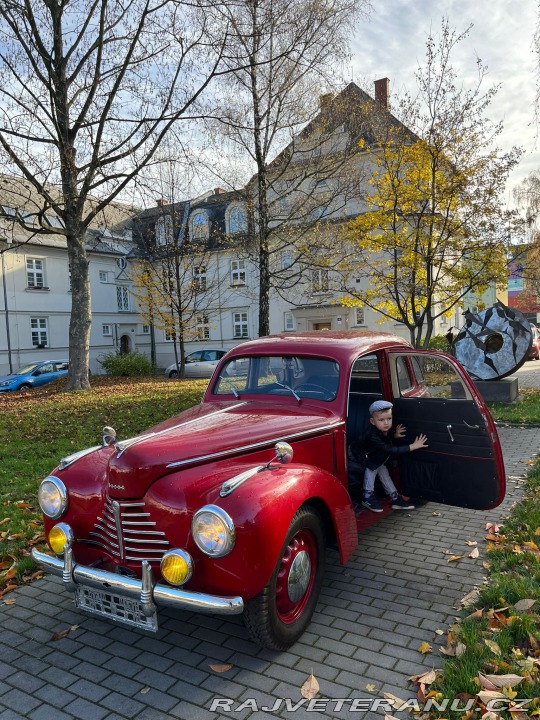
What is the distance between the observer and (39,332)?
101 ft

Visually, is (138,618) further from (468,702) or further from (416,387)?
(416,387)

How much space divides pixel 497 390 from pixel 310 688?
10.2 metres

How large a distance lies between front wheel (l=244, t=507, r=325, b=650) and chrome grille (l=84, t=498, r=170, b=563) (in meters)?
0.63

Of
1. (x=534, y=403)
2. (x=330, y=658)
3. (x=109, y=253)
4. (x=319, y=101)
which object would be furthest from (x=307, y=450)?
Answer: (x=109, y=253)

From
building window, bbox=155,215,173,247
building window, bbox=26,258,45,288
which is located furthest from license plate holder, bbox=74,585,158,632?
building window, bbox=26,258,45,288

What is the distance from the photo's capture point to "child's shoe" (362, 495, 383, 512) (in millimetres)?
4375

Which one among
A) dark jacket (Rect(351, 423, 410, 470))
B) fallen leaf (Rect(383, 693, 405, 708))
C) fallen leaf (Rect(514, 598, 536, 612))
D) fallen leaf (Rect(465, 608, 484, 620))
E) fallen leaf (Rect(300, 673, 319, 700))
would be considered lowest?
fallen leaf (Rect(300, 673, 319, 700))

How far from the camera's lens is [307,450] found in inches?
146

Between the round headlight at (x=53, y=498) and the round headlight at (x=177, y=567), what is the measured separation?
1.00m

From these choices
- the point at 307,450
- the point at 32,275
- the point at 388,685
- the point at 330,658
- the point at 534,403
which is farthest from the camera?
the point at 32,275

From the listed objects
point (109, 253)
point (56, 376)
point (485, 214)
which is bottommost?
point (56, 376)

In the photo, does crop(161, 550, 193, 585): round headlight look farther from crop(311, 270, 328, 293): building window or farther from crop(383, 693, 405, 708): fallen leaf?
crop(311, 270, 328, 293): building window

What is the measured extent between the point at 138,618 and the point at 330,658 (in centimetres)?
117

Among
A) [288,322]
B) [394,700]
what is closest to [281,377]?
[394,700]
